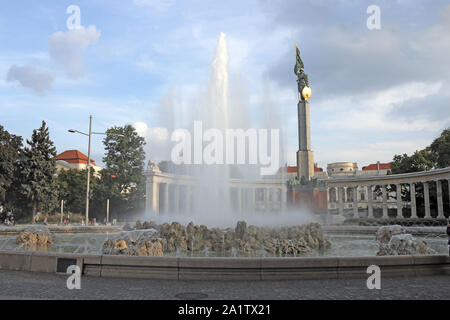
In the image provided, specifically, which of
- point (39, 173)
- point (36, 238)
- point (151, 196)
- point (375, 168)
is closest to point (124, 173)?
point (151, 196)

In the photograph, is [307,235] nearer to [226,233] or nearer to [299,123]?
[226,233]

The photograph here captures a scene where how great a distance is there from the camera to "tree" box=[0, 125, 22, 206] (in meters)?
53.3

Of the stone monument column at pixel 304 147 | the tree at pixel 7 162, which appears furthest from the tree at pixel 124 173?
the stone monument column at pixel 304 147

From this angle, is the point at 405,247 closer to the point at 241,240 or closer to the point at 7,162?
the point at 241,240

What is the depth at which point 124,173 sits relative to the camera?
61.1 metres

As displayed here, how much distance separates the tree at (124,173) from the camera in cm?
6081

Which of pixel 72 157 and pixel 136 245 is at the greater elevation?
pixel 72 157

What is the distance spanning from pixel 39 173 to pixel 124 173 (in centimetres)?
1286

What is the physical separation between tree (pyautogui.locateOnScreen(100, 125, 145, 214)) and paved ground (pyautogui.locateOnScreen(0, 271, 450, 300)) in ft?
166

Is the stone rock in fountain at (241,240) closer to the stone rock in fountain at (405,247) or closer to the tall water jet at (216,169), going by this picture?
the stone rock in fountain at (405,247)

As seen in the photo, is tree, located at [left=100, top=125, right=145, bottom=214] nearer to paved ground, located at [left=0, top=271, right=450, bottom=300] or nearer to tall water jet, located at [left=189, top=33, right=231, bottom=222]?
tall water jet, located at [left=189, top=33, right=231, bottom=222]

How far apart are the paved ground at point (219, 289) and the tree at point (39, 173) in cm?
4924

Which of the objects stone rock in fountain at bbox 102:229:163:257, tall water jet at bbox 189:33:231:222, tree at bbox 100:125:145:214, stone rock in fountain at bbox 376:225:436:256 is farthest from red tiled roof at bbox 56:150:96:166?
stone rock in fountain at bbox 376:225:436:256
